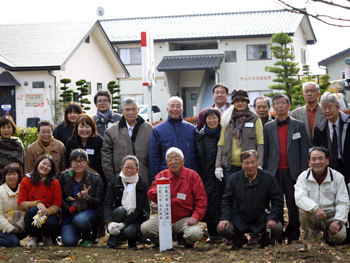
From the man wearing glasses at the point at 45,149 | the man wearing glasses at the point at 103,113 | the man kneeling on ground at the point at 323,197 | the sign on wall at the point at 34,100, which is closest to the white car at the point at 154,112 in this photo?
the sign on wall at the point at 34,100

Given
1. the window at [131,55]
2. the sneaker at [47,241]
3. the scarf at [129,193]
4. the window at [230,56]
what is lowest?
the sneaker at [47,241]

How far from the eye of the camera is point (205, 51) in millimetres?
37594

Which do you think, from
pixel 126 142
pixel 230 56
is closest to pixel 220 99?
pixel 126 142

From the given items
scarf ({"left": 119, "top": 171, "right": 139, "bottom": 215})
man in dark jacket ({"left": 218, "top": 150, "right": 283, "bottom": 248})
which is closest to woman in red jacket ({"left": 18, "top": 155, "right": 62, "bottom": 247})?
scarf ({"left": 119, "top": 171, "right": 139, "bottom": 215})

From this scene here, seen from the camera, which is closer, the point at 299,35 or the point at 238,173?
the point at 238,173

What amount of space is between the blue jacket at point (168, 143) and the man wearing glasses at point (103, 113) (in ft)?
3.25

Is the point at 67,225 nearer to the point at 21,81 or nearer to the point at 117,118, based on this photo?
the point at 117,118

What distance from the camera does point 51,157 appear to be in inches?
288

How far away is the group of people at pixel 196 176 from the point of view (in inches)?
266

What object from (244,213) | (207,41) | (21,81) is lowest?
(244,213)

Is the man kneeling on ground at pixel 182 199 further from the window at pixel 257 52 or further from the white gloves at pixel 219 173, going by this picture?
the window at pixel 257 52

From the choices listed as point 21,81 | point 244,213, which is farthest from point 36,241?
point 21,81

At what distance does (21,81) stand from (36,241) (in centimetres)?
1936

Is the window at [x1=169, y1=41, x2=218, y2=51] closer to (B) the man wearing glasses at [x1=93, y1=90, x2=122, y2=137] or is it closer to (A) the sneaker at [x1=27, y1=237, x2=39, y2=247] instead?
(B) the man wearing glasses at [x1=93, y1=90, x2=122, y2=137]
